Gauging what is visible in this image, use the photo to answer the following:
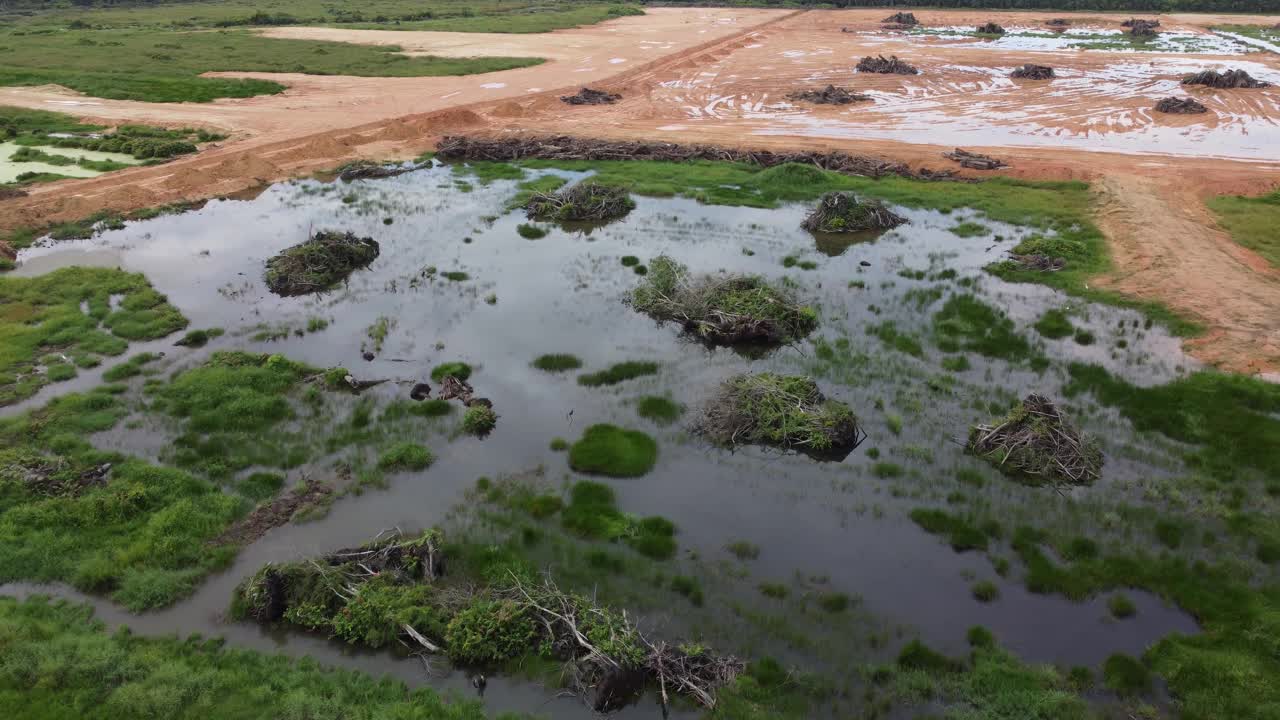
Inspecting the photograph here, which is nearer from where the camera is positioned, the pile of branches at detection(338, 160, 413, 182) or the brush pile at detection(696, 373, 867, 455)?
the brush pile at detection(696, 373, 867, 455)

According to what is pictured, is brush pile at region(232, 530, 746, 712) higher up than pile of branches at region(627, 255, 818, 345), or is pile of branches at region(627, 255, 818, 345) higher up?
pile of branches at region(627, 255, 818, 345)

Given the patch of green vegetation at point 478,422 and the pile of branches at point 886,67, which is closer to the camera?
the patch of green vegetation at point 478,422

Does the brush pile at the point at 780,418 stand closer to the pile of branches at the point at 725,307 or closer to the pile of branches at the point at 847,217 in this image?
the pile of branches at the point at 725,307

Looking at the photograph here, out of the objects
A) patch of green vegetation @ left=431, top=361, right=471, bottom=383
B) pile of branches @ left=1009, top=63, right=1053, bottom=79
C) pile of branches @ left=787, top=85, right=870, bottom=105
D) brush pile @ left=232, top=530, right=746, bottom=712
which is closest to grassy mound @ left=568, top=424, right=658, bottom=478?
brush pile @ left=232, top=530, right=746, bottom=712

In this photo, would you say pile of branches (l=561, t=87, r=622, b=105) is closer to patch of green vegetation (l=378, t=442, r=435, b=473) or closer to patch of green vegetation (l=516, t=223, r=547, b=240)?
patch of green vegetation (l=516, t=223, r=547, b=240)

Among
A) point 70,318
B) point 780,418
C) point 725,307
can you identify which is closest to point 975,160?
point 725,307

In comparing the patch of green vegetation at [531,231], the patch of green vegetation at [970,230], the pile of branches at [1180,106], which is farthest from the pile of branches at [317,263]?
the pile of branches at [1180,106]
